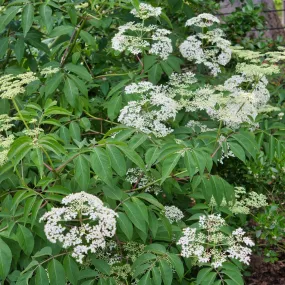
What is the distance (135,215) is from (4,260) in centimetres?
63

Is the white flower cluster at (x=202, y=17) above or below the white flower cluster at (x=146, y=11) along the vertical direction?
below

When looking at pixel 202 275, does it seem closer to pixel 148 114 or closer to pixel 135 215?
pixel 135 215

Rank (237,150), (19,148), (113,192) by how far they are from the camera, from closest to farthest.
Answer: (19,148)
(113,192)
(237,150)

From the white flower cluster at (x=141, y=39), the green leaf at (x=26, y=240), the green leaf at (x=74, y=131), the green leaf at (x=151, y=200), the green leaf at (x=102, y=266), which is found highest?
the white flower cluster at (x=141, y=39)

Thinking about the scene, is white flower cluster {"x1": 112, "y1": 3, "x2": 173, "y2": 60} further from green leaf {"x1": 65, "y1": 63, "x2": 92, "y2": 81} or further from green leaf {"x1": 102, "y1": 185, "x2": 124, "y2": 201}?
green leaf {"x1": 102, "y1": 185, "x2": 124, "y2": 201}

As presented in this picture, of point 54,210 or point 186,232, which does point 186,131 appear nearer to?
point 186,232

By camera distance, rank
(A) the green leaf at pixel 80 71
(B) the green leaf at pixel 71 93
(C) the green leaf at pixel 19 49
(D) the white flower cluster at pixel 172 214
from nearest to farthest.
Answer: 1. (D) the white flower cluster at pixel 172 214
2. (B) the green leaf at pixel 71 93
3. (A) the green leaf at pixel 80 71
4. (C) the green leaf at pixel 19 49

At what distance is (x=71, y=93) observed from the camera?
3.50 metres

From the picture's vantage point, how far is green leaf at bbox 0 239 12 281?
2.63 metres

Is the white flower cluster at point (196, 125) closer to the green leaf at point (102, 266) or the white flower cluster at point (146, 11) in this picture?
the white flower cluster at point (146, 11)

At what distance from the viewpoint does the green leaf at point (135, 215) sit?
274 cm

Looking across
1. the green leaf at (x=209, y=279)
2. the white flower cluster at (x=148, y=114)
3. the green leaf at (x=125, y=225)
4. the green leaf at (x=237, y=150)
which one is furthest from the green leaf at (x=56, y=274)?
the green leaf at (x=237, y=150)

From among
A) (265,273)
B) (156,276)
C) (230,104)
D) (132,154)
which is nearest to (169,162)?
(132,154)

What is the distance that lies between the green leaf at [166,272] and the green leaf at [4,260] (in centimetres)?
70
